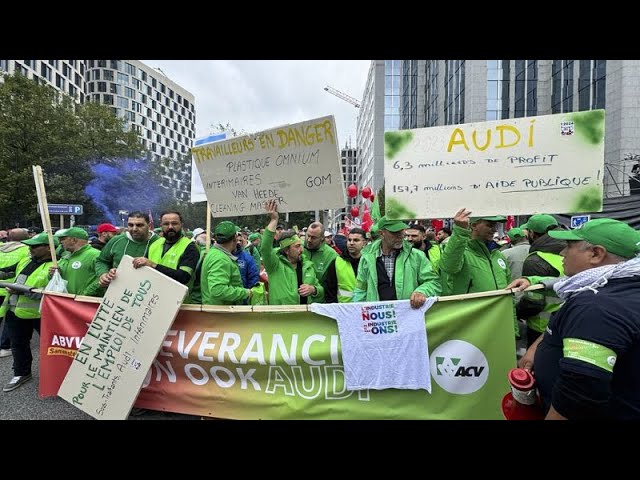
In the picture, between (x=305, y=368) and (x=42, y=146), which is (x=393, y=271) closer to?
(x=305, y=368)

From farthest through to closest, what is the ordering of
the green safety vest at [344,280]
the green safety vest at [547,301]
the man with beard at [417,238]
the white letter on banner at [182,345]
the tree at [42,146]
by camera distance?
1. the tree at [42,146]
2. the man with beard at [417,238]
3. the green safety vest at [344,280]
4. the white letter on banner at [182,345]
5. the green safety vest at [547,301]

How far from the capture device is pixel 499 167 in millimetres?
2885

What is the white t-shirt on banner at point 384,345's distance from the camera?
10.0 ft

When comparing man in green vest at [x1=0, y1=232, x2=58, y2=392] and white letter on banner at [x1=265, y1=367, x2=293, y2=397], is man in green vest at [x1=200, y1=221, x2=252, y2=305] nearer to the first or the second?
white letter on banner at [x1=265, y1=367, x2=293, y2=397]

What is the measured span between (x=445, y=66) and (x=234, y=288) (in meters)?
40.8

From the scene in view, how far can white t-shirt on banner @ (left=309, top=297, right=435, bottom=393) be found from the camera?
3.05 metres

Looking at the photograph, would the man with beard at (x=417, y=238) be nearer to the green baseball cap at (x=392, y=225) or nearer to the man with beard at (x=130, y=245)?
the green baseball cap at (x=392, y=225)

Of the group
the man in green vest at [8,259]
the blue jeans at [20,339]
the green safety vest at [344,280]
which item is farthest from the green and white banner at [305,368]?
the man in green vest at [8,259]

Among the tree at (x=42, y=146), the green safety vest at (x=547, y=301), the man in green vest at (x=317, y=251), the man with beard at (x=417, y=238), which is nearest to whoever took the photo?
the green safety vest at (x=547, y=301)

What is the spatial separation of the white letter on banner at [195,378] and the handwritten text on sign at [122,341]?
33cm

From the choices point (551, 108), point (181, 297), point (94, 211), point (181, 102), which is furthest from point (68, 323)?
point (181, 102)

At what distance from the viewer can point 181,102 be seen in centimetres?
10131

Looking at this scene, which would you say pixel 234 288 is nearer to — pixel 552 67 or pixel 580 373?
pixel 580 373

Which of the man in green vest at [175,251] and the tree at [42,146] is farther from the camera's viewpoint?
the tree at [42,146]
